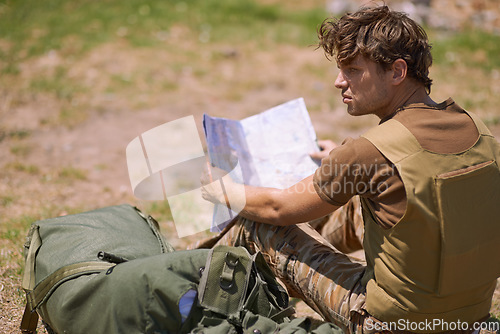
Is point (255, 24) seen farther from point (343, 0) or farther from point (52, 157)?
point (52, 157)

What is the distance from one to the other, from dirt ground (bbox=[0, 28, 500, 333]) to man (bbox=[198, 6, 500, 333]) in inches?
62.2

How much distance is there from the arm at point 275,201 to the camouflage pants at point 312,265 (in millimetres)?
130

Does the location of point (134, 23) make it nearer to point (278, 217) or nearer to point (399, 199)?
point (278, 217)

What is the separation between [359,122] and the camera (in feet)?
18.4

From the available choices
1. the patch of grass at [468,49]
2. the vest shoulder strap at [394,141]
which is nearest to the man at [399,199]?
the vest shoulder strap at [394,141]

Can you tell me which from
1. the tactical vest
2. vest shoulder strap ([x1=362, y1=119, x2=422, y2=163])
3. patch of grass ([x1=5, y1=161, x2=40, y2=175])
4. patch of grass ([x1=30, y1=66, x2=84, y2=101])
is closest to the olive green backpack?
the tactical vest

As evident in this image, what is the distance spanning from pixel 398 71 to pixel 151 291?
130 centimetres

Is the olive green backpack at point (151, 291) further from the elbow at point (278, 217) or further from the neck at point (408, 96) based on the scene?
the neck at point (408, 96)

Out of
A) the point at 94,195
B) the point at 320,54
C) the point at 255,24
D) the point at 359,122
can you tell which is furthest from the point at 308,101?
the point at 94,195

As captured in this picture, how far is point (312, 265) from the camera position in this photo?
7.72 feet

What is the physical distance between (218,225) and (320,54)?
4.90 metres

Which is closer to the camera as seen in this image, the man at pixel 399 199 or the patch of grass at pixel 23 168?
the man at pixel 399 199

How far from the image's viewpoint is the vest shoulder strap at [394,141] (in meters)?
1.94

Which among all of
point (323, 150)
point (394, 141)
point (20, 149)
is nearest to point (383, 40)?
point (394, 141)
